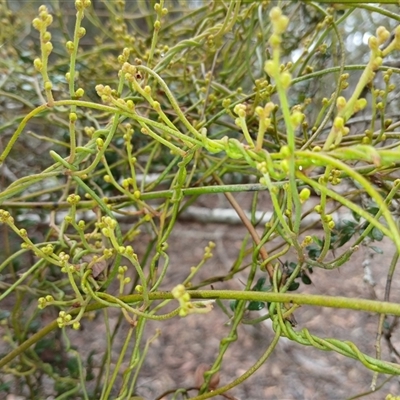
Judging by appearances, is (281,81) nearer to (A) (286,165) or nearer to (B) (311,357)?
(A) (286,165)

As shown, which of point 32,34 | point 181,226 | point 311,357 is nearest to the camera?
point 311,357

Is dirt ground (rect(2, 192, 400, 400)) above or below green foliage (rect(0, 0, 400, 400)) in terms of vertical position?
below

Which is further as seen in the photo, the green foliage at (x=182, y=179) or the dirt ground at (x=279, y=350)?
the dirt ground at (x=279, y=350)

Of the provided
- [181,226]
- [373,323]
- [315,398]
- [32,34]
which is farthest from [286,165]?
[32,34]

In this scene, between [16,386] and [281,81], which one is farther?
[16,386]

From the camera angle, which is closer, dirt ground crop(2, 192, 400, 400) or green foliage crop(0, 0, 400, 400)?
green foliage crop(0, 0, 400, 400)

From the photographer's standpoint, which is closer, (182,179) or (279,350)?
(182,179)

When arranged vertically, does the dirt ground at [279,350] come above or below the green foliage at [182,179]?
below

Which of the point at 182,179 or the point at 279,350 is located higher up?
the point at 182,179
